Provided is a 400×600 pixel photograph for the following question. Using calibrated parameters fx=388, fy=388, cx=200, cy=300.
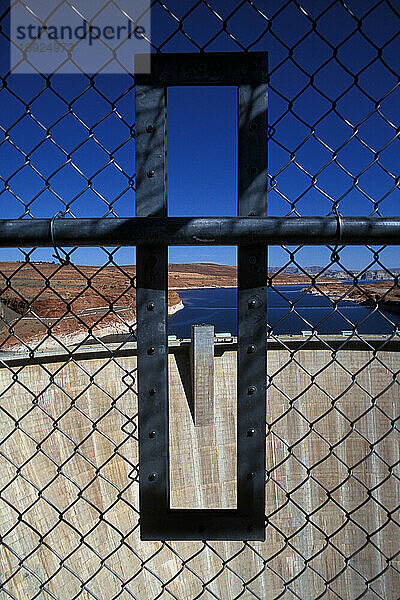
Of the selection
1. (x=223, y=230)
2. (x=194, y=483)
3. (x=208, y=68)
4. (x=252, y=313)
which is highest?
(x=208, y=68)

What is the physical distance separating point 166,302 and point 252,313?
0.50 feet

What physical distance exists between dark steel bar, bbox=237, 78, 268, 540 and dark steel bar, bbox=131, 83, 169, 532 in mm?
133

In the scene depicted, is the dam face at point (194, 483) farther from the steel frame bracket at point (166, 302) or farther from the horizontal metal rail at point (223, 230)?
the horizontal metal rail at point (223, 230)

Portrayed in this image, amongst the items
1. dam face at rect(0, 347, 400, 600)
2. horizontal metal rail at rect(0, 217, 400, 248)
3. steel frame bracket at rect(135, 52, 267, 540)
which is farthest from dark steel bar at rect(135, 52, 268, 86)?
dam face at rect(0, 347, 400, 600)

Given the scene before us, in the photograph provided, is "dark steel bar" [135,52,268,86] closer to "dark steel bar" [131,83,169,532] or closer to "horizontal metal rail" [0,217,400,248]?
"dark steel bar" [131,83,169,532]

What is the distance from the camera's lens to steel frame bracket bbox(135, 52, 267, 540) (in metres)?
0.65

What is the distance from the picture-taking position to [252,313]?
0.67m

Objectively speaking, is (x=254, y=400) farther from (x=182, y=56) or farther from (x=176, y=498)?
(x=176, y=498)

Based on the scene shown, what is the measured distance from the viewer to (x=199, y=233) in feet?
2.10

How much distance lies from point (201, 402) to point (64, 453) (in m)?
2.16

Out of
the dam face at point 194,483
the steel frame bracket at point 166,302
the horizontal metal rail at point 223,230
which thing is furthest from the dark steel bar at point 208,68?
the dam face at point 194,483

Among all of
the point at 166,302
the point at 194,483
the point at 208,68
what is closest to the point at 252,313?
the point at 166,302

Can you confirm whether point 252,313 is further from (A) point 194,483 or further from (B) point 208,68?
(A) point 194,483

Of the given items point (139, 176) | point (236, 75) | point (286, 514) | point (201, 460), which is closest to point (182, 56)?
point (236, 75)
